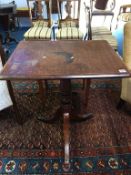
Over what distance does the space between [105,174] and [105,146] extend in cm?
25

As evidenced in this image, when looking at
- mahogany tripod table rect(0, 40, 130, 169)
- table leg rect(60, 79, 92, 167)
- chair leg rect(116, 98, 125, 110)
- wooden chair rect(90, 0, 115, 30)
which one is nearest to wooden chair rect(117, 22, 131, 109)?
chair leg rect(116, 98, 125, 110)

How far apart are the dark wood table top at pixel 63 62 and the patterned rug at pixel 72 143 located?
0.71 meters

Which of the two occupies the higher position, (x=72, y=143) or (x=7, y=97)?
(x=7, y=97)

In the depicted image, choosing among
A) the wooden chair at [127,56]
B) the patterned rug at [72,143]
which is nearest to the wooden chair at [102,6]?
the wooden chair at [127,56]

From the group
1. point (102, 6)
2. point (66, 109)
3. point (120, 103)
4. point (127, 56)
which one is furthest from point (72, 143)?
point (102, 6)

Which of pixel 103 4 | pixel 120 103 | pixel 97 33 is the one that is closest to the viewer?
pixel 120 103

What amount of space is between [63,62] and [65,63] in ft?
0.07

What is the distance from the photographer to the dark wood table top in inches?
42.4

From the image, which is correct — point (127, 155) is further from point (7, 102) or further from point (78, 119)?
point (7, 102)

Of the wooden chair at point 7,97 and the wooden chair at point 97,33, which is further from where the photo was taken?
the wooden chair at point 97,33

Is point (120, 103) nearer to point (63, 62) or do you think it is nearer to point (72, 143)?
point (72, 143)

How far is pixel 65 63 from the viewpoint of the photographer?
4.00 ft

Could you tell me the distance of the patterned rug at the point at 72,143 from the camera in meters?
1.36

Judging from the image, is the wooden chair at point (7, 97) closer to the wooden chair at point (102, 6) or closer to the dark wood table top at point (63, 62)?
the dark wood table top at point (63, 62)
